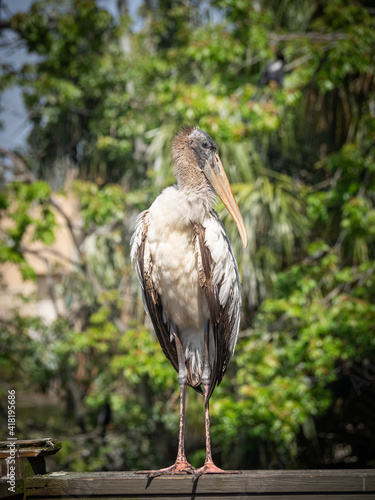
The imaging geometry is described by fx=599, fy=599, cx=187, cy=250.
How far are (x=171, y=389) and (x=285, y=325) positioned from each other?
2.08m

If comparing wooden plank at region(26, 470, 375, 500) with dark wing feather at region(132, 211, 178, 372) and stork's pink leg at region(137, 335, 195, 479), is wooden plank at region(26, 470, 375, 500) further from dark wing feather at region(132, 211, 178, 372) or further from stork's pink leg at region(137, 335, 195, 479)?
dark wing feather at region(132, 211, 178, 372)

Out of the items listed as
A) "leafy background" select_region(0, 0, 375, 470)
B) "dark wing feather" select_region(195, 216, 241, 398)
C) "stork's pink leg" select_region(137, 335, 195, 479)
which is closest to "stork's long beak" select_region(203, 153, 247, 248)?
"dark wing feather" select_region(195, 216, 241, 398)

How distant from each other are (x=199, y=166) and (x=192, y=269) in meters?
0.58

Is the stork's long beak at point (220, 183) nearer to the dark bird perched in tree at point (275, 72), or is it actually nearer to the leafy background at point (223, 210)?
the leafy background at point (223, 210)

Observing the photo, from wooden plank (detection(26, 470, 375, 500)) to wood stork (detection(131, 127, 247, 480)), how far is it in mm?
425

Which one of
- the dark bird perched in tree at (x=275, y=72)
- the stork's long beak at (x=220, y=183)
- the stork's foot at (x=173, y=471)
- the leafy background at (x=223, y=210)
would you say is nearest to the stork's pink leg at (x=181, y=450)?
the stork's foot at (x=173, y=471)

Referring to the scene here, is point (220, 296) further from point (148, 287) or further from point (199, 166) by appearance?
point (199, 166)

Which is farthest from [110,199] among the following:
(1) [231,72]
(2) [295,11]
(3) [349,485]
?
(3) [349,485]

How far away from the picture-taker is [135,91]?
846 centimetres

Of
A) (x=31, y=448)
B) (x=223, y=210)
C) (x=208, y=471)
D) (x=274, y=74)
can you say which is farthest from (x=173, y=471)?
(x=274, y=74)

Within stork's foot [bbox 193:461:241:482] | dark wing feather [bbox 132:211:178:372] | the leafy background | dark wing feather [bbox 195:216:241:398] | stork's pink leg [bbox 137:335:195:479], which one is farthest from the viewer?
the leafy background

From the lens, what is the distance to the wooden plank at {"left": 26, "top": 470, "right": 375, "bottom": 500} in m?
2.31

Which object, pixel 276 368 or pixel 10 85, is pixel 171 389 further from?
pixel 10 85

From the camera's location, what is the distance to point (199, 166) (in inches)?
126
